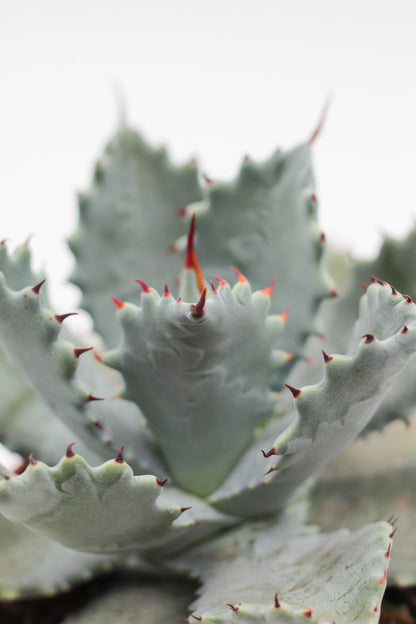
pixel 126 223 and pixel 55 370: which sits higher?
pixel 126 223

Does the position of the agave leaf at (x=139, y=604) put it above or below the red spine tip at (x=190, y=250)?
below

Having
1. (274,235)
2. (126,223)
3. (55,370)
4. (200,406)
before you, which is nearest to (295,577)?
(200,406)

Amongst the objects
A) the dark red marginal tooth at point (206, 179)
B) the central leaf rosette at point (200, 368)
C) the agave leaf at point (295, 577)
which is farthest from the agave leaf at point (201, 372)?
the dark red marginal tooth at point (206, 179)

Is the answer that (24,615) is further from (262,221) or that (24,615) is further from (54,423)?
(262,221)

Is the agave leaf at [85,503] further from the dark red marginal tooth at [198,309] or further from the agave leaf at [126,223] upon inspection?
the agave leaf at [126,223]

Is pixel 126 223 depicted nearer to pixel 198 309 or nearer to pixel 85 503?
pixel 198 309

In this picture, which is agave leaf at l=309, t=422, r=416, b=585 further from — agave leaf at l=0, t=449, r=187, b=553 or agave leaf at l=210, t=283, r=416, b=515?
agave leaf at l=0, t=449, r=187, b=553

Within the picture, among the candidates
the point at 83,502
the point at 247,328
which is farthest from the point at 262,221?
the point at 83,502
